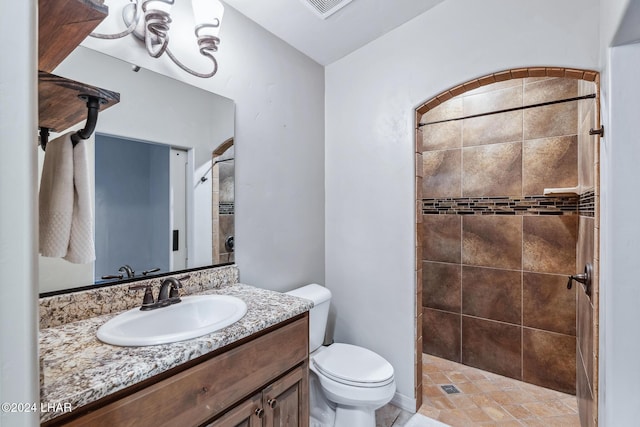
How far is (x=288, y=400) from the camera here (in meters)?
1.24

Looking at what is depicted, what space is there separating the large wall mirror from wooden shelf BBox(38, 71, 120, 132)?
4.3 inches

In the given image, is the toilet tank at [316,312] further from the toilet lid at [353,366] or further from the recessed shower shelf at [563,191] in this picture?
the recessed shower shelf at [563,191]

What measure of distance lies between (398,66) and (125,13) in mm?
1511

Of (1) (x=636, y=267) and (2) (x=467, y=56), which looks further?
(2) (x=467, y=56)

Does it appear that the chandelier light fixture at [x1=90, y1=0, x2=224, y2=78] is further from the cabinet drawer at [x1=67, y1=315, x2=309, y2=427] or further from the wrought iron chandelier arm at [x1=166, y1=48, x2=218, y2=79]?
the cabinet drawer at [x1=67, y1=315, x2=309, y2=427]

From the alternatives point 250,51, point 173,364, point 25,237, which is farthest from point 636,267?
point 250,51

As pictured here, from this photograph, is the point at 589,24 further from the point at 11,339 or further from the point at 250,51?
the point at 11,339

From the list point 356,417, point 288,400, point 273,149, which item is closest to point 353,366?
point 356,417

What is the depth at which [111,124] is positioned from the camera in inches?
47.8

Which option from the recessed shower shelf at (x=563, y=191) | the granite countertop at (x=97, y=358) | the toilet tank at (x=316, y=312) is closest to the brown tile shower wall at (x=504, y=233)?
the recessed shower shelf at (x=563, y=191)

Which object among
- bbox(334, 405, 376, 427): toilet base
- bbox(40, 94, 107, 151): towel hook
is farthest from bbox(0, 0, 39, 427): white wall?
bbox(334, 405, 376, 427): toilet base

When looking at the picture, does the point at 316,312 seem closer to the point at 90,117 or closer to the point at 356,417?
the point at 356,417

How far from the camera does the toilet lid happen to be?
1556 millimetres

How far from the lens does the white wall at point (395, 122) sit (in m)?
1.50
